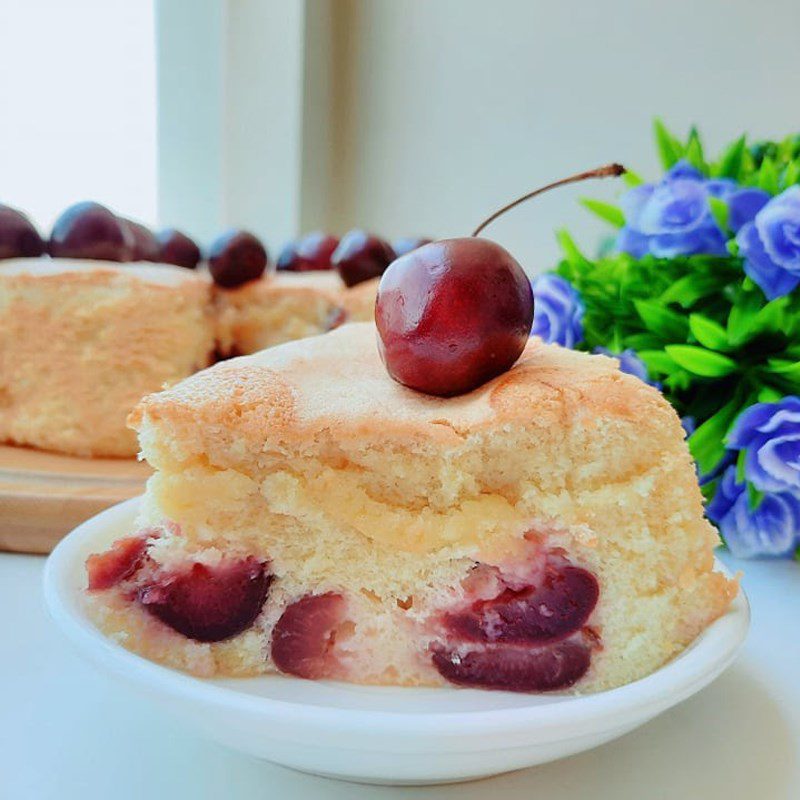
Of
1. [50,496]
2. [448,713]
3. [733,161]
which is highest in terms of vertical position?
[733,161]

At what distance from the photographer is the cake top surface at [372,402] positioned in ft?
2.86

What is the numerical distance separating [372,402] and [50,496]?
28.6 inches

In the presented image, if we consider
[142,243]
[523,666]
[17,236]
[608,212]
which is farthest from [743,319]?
[17,236]

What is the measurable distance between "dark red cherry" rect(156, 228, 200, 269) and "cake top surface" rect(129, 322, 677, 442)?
1.04m

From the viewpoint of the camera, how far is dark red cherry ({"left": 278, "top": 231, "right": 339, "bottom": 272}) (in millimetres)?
2061

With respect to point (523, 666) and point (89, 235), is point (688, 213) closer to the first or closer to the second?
point (523, 666)

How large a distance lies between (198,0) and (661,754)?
279cm

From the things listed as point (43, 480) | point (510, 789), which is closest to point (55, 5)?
point (43, 480)

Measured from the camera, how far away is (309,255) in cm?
206

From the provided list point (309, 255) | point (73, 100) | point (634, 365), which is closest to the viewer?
point (634, 365)

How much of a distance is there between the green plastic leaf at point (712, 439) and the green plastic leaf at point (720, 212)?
11.3 inches

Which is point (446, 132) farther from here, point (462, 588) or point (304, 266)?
point (462, 588)

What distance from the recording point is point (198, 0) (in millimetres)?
2873

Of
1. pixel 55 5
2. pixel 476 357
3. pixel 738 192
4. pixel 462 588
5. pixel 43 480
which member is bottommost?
pixel 43 480
